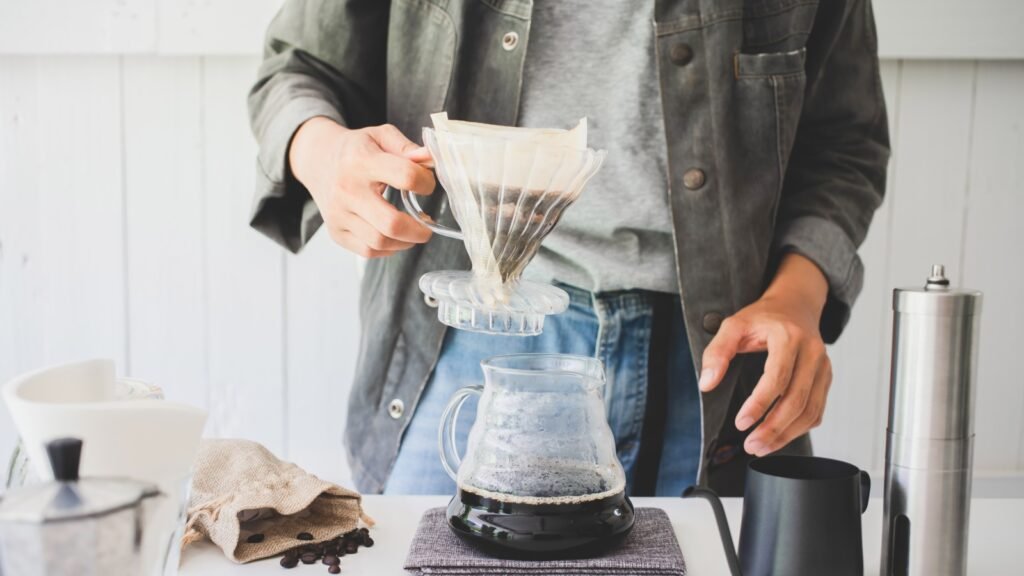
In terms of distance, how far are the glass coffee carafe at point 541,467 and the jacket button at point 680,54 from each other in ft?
1.25

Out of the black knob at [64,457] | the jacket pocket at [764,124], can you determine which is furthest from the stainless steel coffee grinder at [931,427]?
the black knob at [64,457]

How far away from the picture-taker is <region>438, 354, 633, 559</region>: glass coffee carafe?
62cm

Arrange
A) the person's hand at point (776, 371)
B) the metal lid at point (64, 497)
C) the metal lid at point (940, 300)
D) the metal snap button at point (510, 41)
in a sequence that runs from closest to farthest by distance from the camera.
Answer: the metal lid at point (64, 497) < the metal lid at point (940, 300) < the person's hand at point (776, 371) < the metal snap button at point (510, 41)

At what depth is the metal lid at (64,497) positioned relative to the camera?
34cm

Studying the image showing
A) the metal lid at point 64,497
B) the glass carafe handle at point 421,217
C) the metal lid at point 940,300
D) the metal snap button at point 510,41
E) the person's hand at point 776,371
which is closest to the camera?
the metal lid at point 64,497

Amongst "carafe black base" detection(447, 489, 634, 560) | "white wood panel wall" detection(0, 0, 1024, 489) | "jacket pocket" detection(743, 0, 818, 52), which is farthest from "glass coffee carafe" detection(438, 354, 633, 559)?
"white wood panel wall" detection(0, 0, 1024, 489)

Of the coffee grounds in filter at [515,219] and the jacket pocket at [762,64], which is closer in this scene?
the coffee grounds in filter at [515,219]

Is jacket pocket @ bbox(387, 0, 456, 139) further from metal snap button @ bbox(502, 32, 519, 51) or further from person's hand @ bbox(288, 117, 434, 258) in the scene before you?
person's hand @ bbox(288, 117, 434, 258)

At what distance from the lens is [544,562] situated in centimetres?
63

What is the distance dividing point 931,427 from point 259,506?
45cm

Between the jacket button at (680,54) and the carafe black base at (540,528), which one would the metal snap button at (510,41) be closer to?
the jacket button at (680,54)

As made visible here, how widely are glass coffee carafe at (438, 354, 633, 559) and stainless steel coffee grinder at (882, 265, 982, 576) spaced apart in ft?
0.58

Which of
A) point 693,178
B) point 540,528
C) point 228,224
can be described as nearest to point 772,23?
point 693,178

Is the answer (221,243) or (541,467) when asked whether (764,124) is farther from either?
(221,243)
